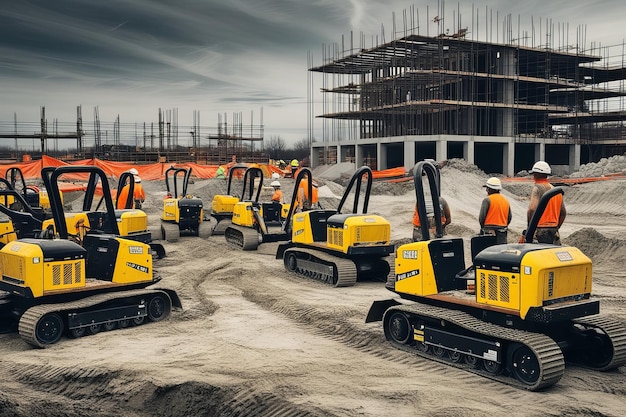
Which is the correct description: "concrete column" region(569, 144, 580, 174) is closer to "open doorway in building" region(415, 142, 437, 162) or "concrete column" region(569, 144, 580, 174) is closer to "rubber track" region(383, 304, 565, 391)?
"open doorway in building" region(415, 142, 437, 162)

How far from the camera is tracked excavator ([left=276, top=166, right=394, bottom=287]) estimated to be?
13625mm

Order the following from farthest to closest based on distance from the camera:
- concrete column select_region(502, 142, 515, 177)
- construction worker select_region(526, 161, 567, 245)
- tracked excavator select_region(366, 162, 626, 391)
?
concrete column select_region(502, 142, 515, 177), construction worker select_region(526, 161, 567, 245), tracked excavator select_region(366, 162, 626, 391)

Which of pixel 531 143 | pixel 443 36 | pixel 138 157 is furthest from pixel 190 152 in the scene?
pixel 531 143

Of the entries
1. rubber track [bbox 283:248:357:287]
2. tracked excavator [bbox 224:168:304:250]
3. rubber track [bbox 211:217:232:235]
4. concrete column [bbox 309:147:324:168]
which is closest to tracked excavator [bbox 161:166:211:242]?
rubber track [bbox 211:217:232:235]

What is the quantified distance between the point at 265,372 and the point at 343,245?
6345 millimetres

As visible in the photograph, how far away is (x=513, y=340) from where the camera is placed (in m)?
7.38

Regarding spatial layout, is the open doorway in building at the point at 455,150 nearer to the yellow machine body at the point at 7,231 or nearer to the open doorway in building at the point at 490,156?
the open doorway in building at the point at 490,156

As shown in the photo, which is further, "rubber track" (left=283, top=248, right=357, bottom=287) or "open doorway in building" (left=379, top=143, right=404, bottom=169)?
"open doorway in building" (left=379, top=143, right=404, bottom=169)

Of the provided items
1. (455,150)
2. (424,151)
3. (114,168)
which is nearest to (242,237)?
(114,168)

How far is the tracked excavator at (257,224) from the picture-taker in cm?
1892

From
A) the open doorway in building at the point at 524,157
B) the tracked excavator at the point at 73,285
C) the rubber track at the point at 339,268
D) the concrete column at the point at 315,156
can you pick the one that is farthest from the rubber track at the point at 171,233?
the open doorway in building at the point at 524,157

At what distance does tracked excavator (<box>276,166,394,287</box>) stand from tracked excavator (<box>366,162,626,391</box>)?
3987 mm

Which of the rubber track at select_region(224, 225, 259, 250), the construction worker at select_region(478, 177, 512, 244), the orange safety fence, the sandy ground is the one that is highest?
the orange safety fence

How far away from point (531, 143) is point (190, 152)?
28630 mm
